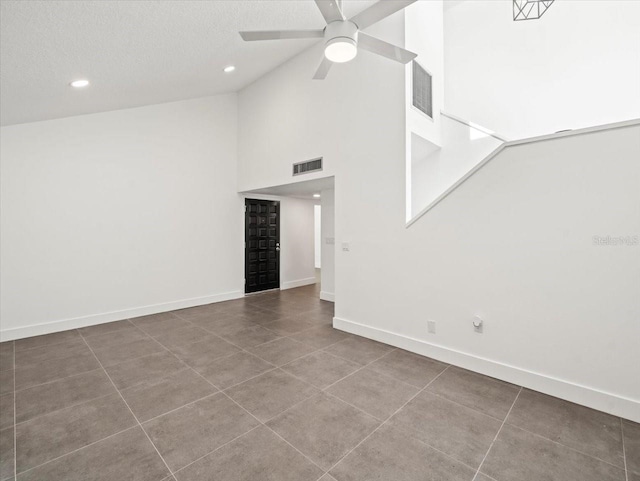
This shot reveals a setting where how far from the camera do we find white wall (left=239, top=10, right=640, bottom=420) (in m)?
2.26

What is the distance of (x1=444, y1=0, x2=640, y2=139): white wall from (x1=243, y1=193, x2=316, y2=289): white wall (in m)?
4.02

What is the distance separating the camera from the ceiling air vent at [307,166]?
14.6 feet

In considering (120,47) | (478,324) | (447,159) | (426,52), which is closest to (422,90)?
(426,52)

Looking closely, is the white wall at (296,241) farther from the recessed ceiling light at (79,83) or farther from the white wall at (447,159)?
the recessed ceiling light at (79,83)

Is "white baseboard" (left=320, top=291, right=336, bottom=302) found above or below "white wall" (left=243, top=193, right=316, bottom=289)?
below

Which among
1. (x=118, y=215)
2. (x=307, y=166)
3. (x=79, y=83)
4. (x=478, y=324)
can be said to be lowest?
(x=478, y=324)

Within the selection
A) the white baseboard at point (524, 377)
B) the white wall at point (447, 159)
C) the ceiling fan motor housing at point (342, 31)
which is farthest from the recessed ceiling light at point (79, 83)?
the white baseboard at point (524, 377)

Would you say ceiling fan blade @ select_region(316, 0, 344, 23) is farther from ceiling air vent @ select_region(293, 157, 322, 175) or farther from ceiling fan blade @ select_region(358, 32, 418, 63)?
ceiling air vent @ select_region(293, 157, 322, 175)

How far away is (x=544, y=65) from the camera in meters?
4.52

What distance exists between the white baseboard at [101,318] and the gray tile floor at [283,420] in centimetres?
58

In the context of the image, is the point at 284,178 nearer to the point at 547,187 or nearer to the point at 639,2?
the point at 547,187

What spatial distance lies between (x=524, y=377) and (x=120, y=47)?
503 centimetres

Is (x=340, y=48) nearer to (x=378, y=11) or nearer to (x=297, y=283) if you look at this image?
(x=378, y=11)

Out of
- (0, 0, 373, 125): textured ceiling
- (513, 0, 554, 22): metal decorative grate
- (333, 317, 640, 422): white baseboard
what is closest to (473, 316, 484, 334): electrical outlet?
(333, 317, 640, 422): white baseboard
